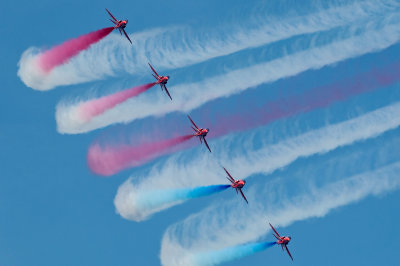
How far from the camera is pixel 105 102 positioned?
103000mm

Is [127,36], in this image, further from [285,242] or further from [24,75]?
[285,242]

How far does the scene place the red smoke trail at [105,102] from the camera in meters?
103

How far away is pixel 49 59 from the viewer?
103625 mm

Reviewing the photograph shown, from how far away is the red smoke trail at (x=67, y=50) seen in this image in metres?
103

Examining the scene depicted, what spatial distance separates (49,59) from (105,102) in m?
5.96

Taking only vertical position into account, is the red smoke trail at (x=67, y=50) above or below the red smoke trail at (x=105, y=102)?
above

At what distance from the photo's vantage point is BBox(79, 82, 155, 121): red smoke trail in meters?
103

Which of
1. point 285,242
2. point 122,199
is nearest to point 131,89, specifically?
point 122,199

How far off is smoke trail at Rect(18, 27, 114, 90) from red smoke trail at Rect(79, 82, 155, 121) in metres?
3.69

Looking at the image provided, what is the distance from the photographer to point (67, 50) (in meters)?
103

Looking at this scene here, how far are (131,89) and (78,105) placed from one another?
475 cm

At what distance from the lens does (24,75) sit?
10438 cm

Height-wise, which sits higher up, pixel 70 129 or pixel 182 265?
pixel 70 129

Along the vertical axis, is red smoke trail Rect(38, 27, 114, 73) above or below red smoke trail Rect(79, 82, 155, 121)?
above
